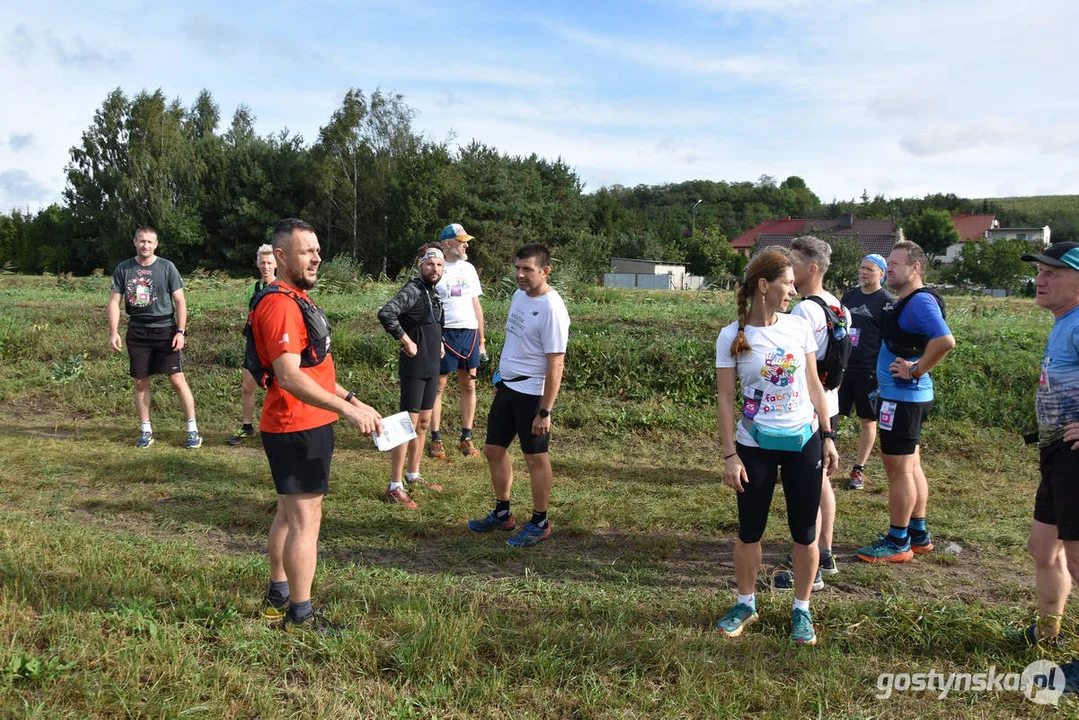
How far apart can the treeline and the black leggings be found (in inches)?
1239

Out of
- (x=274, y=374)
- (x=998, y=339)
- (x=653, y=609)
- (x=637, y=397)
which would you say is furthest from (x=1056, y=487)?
(x=998, y=339)

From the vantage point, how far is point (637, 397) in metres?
8.61

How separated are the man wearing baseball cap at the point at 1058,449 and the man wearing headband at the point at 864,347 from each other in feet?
8.83

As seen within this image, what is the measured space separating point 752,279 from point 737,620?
1725 mm

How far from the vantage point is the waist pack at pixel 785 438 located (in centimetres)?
341

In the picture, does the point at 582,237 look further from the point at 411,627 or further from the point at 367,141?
the point at 411,627

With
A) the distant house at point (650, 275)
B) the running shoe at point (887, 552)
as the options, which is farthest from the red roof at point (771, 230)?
the running shoe at point (887, 552)

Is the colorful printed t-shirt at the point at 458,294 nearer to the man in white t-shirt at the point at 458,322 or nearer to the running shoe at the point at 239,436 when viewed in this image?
the man in white t-shirt at the point at 458,322

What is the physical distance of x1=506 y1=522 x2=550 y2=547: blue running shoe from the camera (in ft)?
16.0

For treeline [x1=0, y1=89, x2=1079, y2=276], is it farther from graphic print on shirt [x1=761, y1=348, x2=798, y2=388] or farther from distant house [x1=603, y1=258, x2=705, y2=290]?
graphic print on shirt [x1=761, y1=348, x2=798, y2=388]

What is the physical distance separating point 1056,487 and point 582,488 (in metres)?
3.70

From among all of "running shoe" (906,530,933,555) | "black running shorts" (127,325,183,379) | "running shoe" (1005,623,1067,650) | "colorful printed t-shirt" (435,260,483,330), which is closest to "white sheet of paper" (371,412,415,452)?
"running shoe" (1005,623,1067,650)

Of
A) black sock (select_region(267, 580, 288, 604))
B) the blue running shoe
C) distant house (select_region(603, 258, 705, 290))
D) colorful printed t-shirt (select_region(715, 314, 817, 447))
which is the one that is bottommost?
the blue running shoe

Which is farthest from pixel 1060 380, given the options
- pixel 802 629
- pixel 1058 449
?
pixel 802 629
